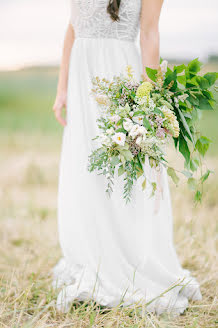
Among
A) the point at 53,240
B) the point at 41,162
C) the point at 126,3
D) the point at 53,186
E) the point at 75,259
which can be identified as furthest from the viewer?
the point at 41,162

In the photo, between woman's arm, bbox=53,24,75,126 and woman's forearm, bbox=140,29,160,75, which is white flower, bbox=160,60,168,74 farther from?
woman's arm, bbox=53,24,75,126

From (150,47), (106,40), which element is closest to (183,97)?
(150,47)

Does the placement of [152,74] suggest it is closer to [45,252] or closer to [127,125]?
[127,125]

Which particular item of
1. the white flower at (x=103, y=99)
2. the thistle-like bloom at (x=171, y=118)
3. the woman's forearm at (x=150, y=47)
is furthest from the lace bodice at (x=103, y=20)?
the thistle-like bloom at (x=171, y=118)


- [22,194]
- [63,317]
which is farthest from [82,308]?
[22,194]

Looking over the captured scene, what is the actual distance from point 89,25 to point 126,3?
9.6 inches

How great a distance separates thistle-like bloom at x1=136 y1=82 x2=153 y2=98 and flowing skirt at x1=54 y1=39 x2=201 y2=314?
1.53 feet

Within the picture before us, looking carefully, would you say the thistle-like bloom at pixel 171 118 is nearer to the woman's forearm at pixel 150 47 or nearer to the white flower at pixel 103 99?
the white flower at pixel 103 99

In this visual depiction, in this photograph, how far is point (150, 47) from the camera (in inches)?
70.4

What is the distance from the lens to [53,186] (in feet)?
16.2

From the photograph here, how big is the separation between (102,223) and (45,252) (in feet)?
3.43

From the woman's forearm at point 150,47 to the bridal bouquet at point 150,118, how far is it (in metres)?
0.19

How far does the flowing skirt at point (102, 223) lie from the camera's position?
1.92 m

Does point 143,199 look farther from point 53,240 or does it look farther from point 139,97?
point 53,240
